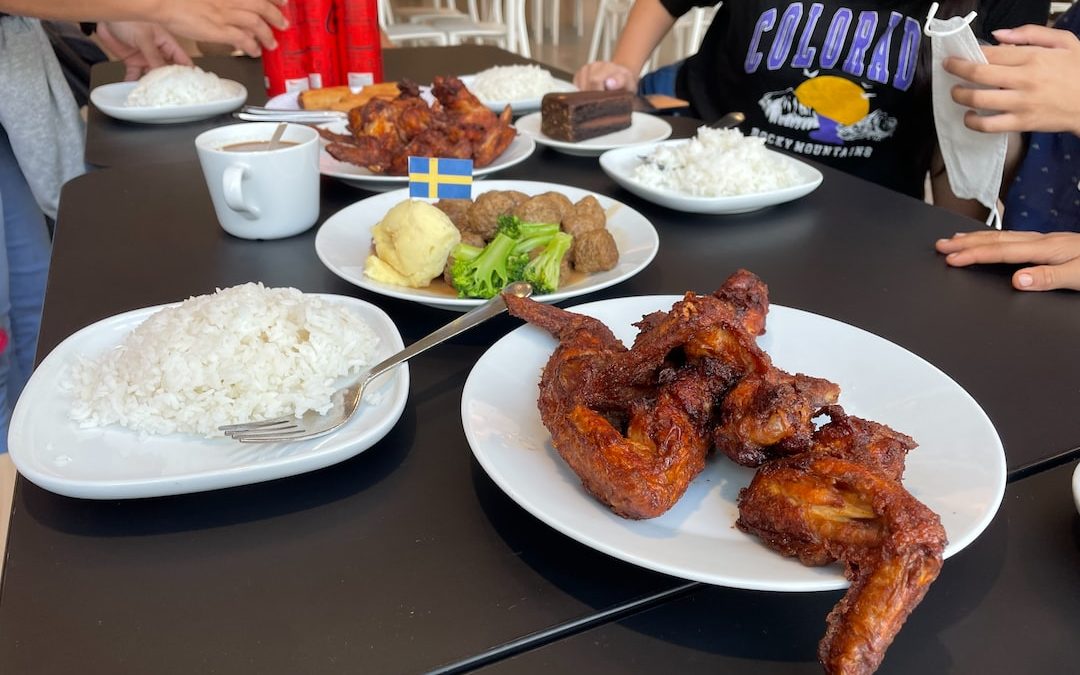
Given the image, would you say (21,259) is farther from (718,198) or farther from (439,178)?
(718,198)

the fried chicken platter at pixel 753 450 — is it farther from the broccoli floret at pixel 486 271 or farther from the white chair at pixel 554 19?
the white chair at pixel 554 19

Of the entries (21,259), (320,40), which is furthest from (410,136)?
(21,259)

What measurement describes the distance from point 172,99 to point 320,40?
1.84 feet

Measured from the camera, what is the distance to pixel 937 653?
2.36 feet

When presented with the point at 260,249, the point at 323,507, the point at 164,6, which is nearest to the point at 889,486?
the point at 323,507

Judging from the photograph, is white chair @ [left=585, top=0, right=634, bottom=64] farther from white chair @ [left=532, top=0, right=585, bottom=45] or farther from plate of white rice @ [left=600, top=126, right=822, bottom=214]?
plate of white rice @ [left=600, top=126, right=822, bottom=214]

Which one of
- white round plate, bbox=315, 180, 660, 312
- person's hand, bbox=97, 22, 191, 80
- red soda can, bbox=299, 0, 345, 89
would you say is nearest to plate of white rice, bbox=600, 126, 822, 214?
white round plate, bbox=315, 180, 660, 312

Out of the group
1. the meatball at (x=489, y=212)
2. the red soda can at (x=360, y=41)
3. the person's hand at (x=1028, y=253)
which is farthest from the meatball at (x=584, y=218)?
the red soda can at (x=360, y=41)

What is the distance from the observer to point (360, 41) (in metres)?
2.62

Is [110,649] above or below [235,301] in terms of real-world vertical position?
below

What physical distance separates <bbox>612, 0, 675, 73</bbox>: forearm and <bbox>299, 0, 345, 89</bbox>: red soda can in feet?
3.94

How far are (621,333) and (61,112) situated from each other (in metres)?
2.64

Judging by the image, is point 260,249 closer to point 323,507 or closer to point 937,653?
point 323,507

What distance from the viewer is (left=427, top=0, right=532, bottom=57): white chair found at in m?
7.41
